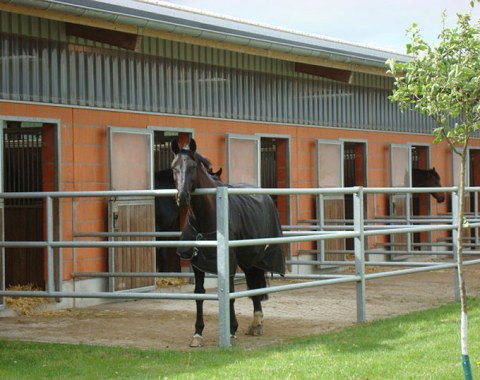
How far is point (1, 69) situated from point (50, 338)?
3253 mm

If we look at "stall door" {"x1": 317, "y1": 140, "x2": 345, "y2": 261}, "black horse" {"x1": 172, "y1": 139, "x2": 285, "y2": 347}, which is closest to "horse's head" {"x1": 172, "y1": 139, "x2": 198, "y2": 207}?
"black horse" {"x1": 172, "y1": 139, "x2": 285, "y2": 347}

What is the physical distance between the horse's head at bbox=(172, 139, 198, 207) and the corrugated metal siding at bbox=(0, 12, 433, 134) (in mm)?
3195

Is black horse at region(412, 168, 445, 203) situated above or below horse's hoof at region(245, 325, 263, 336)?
above

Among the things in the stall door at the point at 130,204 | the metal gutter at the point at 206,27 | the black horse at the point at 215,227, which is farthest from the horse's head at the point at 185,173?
the stall door at the point at 130,204

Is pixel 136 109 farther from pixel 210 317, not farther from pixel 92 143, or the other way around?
pixel 210 317

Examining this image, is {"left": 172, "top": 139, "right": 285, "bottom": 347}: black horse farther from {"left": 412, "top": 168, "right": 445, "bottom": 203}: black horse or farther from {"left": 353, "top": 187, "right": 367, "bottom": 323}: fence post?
{"left": 412, "top": 168, "right": 445, "bottom": 203}: black horse

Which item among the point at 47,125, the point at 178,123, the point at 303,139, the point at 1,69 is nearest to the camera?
the point at 1,69

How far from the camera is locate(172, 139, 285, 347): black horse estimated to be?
807cm

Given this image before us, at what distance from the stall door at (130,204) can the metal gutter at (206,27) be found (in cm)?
145

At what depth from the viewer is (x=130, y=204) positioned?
479 inches

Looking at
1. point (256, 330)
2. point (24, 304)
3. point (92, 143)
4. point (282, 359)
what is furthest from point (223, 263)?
point (92, 143)

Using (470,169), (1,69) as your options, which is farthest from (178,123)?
(470,169)

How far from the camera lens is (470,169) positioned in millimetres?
21406

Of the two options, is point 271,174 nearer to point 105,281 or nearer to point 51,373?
point 105,281
